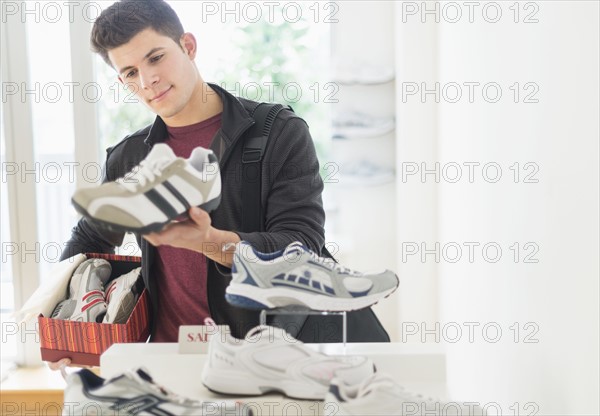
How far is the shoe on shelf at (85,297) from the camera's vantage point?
1479 mm

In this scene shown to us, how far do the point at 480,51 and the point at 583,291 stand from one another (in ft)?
3.46

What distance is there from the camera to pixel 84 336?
1.45 metres

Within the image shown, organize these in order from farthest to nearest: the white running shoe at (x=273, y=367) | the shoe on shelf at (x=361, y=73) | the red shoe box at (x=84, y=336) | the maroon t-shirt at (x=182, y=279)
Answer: the shoe on shelf at (x=361, y=73)
the maroon t-shirt at (x=182, y=279)
the red shoe box at (x=84, y=336)
the white running shoe at (x=273, y=367)

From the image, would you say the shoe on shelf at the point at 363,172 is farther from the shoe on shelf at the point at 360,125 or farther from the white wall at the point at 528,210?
the white wall at the point at 528,210

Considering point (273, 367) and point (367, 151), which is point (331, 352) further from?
point (367, 151)

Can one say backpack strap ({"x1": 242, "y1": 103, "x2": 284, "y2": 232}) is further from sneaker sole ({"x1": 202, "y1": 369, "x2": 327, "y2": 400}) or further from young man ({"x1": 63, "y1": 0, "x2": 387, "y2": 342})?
sneaker sole ({"x1": 202, "y1": 369, "x2": 327, "y2": 400})

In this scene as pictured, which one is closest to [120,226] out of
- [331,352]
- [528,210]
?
[331,352]

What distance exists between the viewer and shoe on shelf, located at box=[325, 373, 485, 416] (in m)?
0.96

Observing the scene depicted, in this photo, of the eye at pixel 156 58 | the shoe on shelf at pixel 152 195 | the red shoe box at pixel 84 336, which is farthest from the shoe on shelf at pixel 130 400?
the eye at pixel 156 58

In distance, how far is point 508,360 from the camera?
173 cm

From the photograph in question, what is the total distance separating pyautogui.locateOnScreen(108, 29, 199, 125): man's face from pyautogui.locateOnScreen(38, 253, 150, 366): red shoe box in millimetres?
463

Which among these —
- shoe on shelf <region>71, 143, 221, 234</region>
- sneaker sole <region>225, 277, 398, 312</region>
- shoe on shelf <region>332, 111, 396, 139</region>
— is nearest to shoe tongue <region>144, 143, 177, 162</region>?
shoe on shelf <region>71, 143, 221, 234</region>

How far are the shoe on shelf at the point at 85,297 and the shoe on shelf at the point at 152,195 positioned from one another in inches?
21.1

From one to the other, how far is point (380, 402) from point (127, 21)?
101cm
